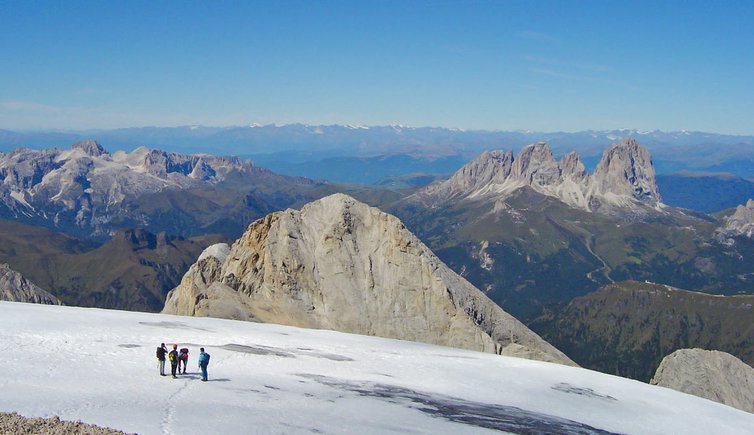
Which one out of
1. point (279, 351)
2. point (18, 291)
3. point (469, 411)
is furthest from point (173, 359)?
point (18, 291)

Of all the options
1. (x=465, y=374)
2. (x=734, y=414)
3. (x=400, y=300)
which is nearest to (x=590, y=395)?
(x=465, y=374)

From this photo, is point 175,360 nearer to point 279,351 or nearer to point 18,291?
point 279,351

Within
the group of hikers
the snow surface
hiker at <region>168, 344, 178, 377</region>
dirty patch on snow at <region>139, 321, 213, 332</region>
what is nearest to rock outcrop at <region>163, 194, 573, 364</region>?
the snow surface

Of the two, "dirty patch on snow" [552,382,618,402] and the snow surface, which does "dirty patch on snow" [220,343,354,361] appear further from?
"dirty patch on snow" [552,382,618,402]

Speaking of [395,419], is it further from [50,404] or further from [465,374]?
[465,374]

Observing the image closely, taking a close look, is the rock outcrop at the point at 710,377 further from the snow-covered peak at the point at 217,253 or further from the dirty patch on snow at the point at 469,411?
the snow-covered peak at the point at 217,253
